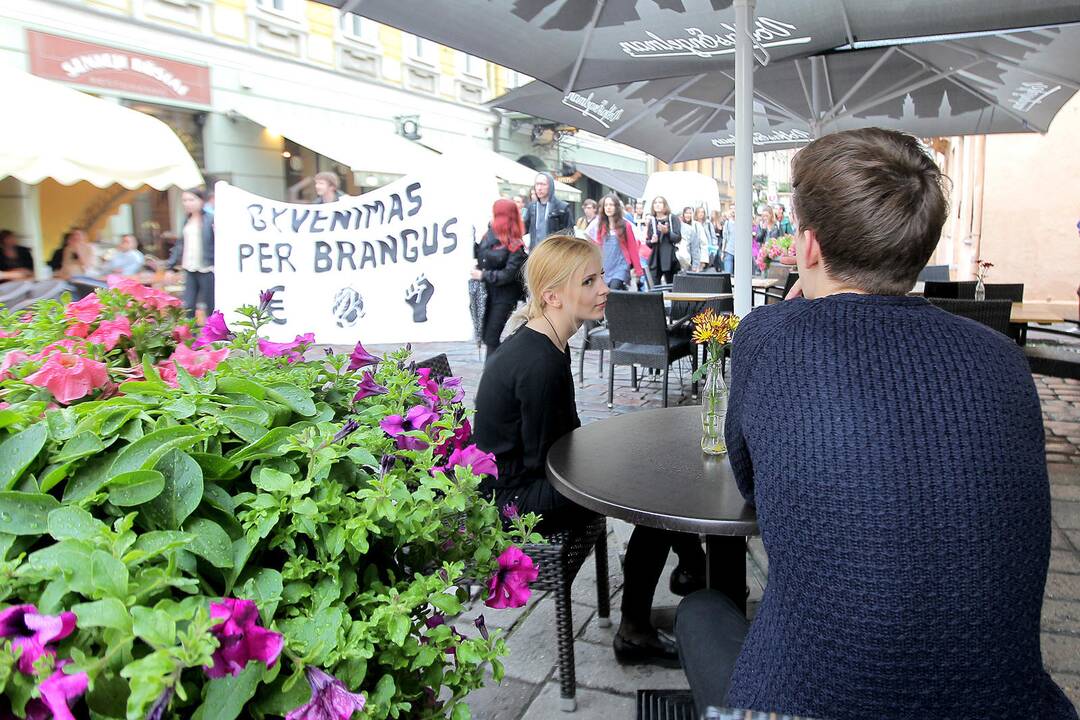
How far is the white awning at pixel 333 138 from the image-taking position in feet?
40.6

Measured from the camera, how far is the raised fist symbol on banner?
6.63 m

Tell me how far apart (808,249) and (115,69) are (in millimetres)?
11835

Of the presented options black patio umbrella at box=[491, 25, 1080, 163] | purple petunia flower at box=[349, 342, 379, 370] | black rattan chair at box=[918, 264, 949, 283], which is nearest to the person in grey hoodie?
black patio umbrella at box=[491, 25, 1080, 163]

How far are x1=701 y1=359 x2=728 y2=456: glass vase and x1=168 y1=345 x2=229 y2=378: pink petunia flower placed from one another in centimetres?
135

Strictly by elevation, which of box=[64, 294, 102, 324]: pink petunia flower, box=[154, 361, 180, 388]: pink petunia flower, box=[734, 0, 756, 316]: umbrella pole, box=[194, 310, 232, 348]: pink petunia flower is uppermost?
box=[734, 0, 756, 316]: umbrella pole

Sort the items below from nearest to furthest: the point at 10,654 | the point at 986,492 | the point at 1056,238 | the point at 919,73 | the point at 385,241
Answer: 1. the point at 10,654
2. the point at 986,492
3. the point at 919,73
4. the point at 385,241
5. the point at 1056,238

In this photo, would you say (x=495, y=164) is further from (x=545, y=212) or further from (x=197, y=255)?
(x=197, y=255)

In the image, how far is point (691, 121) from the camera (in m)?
7.14

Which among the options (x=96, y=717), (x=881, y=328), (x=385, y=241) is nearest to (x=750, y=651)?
(x=881, y=328)

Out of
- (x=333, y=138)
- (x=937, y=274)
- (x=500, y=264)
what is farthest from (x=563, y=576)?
(x=333, y=138)

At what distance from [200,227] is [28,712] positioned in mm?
8595

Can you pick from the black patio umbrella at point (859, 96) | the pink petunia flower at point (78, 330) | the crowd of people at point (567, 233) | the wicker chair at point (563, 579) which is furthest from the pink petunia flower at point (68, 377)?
the black patio umbrella at point (859, 96)

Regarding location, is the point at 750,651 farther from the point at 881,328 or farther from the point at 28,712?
the point at 28,712

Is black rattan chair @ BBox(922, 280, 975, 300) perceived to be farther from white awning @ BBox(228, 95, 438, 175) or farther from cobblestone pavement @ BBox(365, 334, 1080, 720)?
white awning @ BBox(228, 95, 438, 175)
